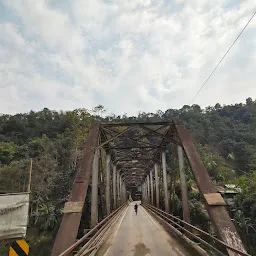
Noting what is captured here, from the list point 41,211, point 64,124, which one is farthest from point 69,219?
point 64,124

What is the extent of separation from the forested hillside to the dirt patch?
4808 millimetres

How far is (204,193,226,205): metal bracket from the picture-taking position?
5418 millimetres

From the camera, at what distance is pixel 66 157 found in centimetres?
4831

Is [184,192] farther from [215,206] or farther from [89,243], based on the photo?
[89,243]

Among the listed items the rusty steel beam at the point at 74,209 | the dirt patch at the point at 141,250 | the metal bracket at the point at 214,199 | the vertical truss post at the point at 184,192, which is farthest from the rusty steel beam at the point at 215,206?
the rusty steel beam at the point at 74,209

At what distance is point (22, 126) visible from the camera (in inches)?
2938

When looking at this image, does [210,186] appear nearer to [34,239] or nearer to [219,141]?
[34,239]

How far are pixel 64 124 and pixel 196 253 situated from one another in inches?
2881

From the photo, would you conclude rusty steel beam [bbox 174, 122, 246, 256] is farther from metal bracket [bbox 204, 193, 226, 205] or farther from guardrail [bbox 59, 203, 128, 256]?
guardrail [bbox 59, 203, 128, 256]

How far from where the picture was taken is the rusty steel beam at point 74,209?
4957 millimetres

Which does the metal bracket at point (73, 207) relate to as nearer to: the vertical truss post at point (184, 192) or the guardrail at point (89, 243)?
the guardrail at point (89, 243)

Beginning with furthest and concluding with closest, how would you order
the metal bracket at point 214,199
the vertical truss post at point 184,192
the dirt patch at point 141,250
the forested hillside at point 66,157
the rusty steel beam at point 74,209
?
the forested hillside at point 66,157
the vertical truss post at point 184,192
the dirt patch at point 141,250
the metal bracket at point 214,199
the rusty steel beam at point 74,209

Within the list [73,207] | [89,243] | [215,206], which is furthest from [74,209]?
[215,206]

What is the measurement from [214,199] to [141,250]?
2.88 m
